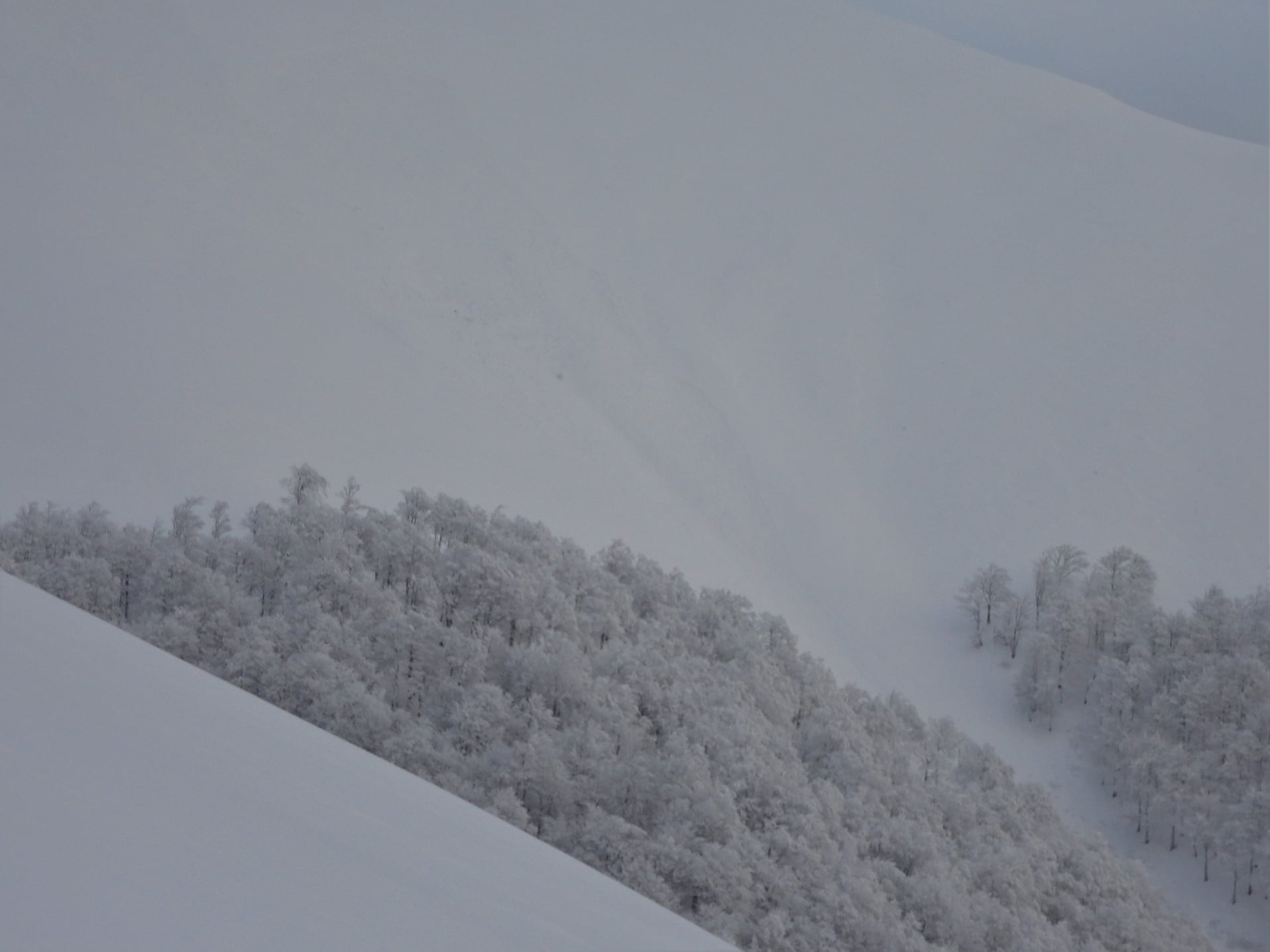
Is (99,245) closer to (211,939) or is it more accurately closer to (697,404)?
(697,404)

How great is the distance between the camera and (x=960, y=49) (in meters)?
30.0

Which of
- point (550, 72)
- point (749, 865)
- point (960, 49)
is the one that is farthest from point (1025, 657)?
point (960, 49)

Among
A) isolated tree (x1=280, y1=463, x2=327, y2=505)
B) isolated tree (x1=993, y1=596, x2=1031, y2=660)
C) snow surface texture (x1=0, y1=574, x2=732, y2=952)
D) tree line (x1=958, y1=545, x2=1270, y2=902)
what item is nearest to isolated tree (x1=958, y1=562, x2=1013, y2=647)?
tree line (x1=958, y1=545, x2=1270, y2=902)

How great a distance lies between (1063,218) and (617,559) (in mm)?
16142

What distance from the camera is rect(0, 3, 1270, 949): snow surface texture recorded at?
612 inches

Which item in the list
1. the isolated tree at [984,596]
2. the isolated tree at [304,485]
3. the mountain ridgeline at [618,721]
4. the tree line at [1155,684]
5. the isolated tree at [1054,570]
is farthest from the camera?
the isolated tree at [984,596]

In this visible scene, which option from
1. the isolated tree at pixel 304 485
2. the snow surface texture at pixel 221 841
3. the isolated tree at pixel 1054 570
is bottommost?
the snow surface texture at pixel 221 841

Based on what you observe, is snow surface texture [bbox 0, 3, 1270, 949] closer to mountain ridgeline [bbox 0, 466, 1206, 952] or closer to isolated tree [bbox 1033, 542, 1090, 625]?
isolated tree [bbox 1033, 542, 1090, 625]

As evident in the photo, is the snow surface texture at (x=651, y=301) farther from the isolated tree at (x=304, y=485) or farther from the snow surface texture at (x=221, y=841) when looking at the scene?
the snow surface texture at (x=221, y=841)

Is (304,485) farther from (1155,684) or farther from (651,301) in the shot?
(1155,684)

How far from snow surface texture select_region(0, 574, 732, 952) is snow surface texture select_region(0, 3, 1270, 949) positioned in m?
10.8

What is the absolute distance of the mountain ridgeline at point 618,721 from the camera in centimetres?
784

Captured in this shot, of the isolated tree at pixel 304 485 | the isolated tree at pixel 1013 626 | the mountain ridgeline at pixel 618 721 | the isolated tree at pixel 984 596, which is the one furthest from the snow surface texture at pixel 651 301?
the mountain ridgeline at pixel 618 721

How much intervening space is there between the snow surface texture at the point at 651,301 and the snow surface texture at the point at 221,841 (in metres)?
10.8
